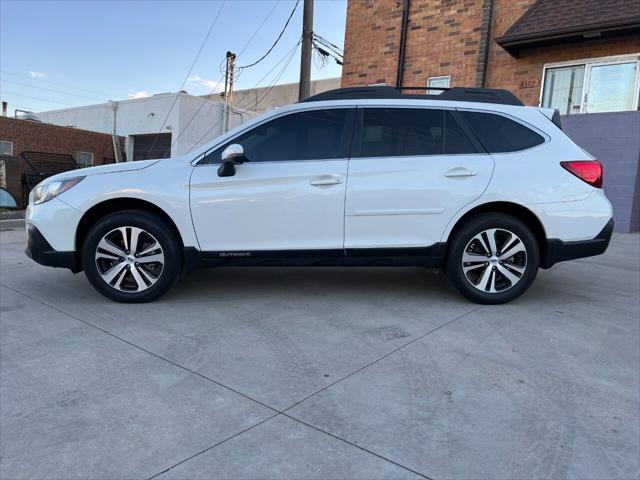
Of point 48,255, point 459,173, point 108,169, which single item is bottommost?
point 48,255

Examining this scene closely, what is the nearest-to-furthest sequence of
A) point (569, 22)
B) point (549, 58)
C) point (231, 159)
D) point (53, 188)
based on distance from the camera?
point (231, 159) < point (53, 188) < point (569, 22) < point (549, 58)

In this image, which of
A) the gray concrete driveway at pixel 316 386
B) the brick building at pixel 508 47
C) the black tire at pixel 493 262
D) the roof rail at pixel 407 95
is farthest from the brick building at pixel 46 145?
the black tire at pixel 493 262

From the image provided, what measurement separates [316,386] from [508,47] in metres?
9.99

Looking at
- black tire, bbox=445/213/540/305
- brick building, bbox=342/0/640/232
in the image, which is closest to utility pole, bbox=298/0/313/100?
brick building, bbox=342/0/640/232

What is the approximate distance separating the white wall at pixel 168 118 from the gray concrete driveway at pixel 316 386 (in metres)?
20.4

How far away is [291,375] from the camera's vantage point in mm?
3057

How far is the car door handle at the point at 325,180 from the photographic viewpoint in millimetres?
4305

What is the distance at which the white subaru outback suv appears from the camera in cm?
431

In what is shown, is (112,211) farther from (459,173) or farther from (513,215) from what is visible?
(513,215)

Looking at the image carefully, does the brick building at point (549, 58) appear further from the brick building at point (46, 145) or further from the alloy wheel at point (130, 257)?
the brick building at point (46, 145)

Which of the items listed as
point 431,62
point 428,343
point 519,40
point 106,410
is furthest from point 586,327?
point 431,62

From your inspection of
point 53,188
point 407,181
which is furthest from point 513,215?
point 53,188

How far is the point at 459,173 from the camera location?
4375mm

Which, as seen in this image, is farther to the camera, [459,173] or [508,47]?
[508,47]
